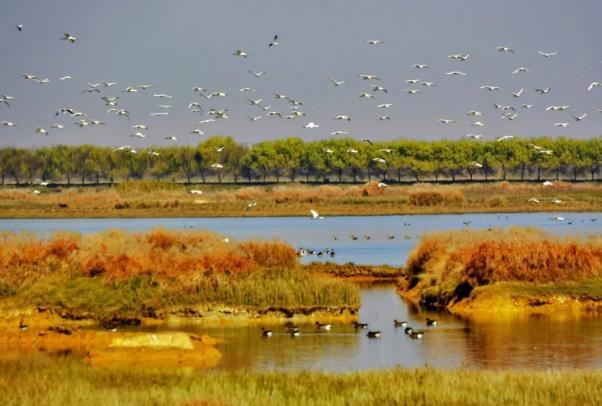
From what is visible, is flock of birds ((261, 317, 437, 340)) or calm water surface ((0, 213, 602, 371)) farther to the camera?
flock of birds ((261, 317, 437, 340))

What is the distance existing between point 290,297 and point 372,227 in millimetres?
62958

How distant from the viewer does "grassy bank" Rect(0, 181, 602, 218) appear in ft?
448

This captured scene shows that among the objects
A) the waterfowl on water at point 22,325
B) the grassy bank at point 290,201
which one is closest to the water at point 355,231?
the grassy bank at point 290,201

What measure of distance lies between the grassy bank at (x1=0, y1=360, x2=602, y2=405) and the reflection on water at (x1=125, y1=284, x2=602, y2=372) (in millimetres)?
4136

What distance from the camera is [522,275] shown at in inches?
1729

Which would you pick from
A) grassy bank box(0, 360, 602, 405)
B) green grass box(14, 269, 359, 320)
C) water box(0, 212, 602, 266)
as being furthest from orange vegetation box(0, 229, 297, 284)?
grassy bank box(0, 360, 602, 405)

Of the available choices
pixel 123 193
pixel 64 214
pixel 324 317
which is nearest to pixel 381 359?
pixel 324 317

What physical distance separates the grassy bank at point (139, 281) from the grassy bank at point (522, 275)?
496 cm

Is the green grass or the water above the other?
the green grass

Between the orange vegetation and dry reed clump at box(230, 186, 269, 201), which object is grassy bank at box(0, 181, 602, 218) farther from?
the orange vegetation

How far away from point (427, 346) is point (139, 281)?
1006 cm

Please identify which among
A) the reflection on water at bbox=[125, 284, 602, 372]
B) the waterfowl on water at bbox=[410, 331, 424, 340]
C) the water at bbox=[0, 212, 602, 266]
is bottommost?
the reflection on water at bbox=[125, 284, 602, 372]

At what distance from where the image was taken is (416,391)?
24.9 meters

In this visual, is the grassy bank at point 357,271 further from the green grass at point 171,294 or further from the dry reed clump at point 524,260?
the green grass at point 171,294
